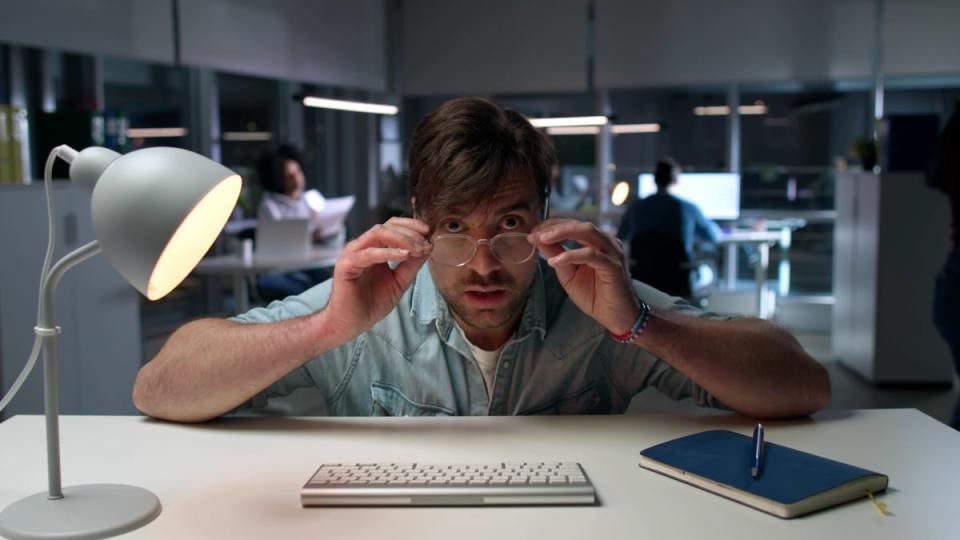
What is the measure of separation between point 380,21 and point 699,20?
285 cm

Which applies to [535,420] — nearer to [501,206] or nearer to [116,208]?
[501,206]

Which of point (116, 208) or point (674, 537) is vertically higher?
point (116, 208)

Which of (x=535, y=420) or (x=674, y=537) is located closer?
(x=674, y=537)

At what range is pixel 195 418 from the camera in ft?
5.30

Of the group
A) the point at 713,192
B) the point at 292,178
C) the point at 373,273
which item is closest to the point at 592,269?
the point at 373,273

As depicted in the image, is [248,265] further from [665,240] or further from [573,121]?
[665,240]

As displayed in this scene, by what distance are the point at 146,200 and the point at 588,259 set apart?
29.2 inches

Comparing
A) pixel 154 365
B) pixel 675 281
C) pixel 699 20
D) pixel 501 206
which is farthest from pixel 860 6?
pixel 154 365

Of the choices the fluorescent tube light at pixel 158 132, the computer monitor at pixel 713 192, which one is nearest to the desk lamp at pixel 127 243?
the fluorescent tube light at pixel 158 132

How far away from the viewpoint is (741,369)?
5.22 ft

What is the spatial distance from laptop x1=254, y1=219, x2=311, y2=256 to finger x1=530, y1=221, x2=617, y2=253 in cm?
429

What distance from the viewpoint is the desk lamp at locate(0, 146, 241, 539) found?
39.4 inches

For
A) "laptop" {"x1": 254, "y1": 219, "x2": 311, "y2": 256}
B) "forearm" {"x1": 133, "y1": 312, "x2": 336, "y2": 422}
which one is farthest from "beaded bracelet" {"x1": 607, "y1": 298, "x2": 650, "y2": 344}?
"laptop" {"x1": 254, "y1": 219, "x2": 311, "y2": 256}

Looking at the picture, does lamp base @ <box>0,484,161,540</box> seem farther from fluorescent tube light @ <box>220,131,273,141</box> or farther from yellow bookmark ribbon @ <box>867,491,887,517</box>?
fluorescent tube light @ <box>220,131,273,141</box>
